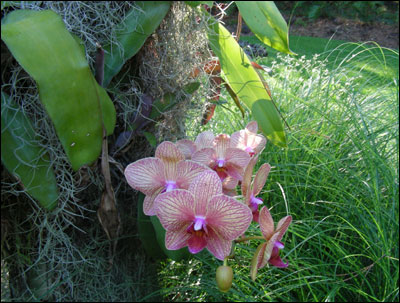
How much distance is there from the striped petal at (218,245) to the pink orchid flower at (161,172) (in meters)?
0.07

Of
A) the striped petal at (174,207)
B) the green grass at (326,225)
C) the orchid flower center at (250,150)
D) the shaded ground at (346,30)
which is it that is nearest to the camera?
the striped petal at (174,207)

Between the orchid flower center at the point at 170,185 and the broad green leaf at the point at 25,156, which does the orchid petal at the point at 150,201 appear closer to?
the orchid flower center at the point at 170,185

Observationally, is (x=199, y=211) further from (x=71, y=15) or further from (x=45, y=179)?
(x=71, y=15)

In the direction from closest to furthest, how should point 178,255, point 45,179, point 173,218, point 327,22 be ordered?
1. point 173,218
2. point 45,179
3. point 178,255
4. point 327,22

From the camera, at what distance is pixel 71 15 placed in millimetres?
648

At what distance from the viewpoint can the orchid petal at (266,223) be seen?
0.46 m

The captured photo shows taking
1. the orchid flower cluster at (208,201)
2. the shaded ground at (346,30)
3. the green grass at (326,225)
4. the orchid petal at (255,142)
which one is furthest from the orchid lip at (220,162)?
the shaded ground at (346,30)

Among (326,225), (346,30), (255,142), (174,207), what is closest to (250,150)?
(255,142)

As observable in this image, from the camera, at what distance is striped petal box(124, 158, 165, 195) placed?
0.50m

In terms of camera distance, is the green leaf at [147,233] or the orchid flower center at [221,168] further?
the green leaf at [147,233]

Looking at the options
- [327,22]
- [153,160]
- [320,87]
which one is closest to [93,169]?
[153,160]

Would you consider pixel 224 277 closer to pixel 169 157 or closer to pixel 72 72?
pixel 169 157

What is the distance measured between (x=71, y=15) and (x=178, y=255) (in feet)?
1.33

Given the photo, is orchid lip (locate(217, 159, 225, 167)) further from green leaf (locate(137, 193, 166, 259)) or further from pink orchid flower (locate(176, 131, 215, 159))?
green leaf (locate(137, 193, 166, 259))
